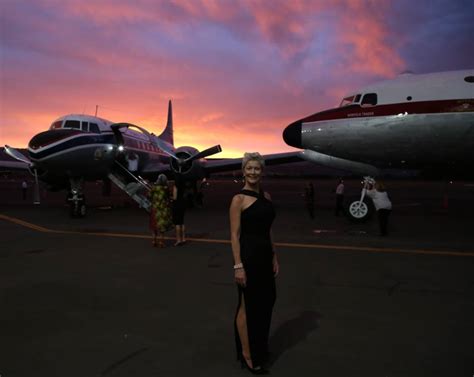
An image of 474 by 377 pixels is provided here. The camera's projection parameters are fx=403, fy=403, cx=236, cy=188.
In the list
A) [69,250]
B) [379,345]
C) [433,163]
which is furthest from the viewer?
[433,163]

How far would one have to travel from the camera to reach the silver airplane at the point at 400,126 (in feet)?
38.9

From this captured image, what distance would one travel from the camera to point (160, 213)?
912cm

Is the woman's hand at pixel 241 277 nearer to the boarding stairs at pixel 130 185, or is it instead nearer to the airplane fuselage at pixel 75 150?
the boarding stairs at pixel 130 185

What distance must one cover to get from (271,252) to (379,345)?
4.90ft

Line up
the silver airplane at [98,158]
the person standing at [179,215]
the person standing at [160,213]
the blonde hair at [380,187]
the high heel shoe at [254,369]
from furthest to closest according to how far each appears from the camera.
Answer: the silver airplane at [98,158]
the blonde hair at [380,187]
the person standing at [179,215]
the person standing at [160,213]
the high heel shoe at [254,369]

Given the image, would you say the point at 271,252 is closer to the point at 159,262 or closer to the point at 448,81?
the point at 159,262

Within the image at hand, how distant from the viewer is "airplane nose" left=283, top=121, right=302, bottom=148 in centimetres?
1305

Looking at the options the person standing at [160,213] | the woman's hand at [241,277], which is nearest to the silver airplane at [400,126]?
the person standing at [160,213]

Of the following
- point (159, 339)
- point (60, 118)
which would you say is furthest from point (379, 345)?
point (60, 118)

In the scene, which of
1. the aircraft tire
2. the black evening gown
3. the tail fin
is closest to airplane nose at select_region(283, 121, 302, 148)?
the aircraft tire

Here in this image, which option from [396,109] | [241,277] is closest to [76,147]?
[396,109]

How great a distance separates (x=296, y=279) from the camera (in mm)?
6383

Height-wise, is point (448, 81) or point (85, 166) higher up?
point (448, 81)

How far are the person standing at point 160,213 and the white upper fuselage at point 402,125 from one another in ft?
17.8
